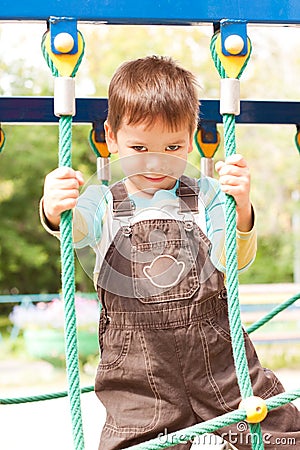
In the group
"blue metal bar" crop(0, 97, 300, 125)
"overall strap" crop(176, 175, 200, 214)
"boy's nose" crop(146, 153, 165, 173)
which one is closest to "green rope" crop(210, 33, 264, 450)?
"boy's nose" crop(146, 153, 165, 173)

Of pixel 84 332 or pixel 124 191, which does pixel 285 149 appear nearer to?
pixel 84 332

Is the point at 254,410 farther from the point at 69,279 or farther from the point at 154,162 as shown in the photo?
the point at 154,162

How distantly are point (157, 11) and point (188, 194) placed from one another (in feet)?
1.46

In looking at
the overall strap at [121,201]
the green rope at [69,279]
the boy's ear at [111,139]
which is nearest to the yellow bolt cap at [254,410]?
the green rope at [69,279]

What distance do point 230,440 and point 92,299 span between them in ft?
19.8

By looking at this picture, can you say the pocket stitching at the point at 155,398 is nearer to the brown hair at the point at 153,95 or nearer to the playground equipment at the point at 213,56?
the playground equipment at the point at 213,56

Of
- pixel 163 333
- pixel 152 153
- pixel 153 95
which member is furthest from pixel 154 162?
pixel 163 333

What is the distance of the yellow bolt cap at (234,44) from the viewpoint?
129cm

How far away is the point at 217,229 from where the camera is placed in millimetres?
1586

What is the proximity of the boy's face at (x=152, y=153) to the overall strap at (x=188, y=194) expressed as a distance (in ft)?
0.20

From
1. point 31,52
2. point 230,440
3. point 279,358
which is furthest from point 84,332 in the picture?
point 230,440

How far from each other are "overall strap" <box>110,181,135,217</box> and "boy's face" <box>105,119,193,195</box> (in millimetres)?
55

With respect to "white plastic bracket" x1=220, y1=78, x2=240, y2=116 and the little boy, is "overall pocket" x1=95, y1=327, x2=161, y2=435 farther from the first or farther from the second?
"white plastic bracket" x1=220, y1=78, x2=240, y2=116

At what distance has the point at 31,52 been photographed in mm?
9055
